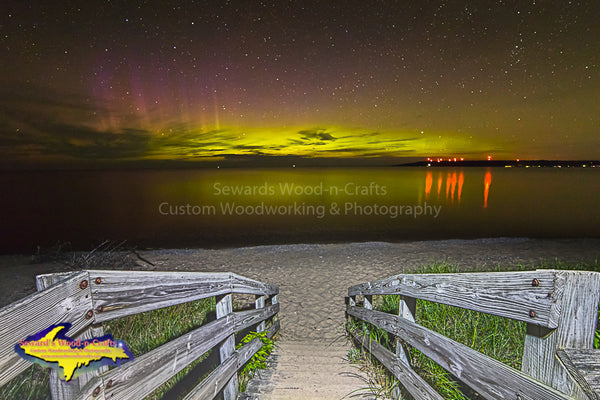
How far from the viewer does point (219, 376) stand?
237 centimetres

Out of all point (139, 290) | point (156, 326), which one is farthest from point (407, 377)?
point (156, 326)

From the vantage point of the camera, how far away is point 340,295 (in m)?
7.48

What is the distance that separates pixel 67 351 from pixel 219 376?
1.55 metres

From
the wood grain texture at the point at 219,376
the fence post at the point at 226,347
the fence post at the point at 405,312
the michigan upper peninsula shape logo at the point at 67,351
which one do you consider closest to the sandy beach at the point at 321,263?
the wood grain texture at the point at 219,376

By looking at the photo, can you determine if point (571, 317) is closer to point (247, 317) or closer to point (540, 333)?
point (540, 333)

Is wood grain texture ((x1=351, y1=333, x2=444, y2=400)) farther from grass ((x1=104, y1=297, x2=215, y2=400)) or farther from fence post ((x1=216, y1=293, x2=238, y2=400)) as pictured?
grass ((x1=104, y1=297, x2=215, y2=400))

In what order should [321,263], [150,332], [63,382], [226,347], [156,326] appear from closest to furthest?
1. [63,382]
2. [226,347]
3. [150,332]
4. [156,326]
5. [321,263]

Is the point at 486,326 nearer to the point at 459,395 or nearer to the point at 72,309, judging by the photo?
the point at 459,395

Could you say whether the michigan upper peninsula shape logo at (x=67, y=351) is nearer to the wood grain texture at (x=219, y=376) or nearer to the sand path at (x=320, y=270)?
the wood grain texture at (x=219, y=376)

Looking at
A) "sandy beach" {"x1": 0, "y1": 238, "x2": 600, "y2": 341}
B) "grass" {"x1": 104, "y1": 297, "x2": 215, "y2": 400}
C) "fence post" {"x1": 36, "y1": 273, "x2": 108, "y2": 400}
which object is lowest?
"sandy beach" {"x1": 0, "y1": 238, "x2": 600, "y2": 341}

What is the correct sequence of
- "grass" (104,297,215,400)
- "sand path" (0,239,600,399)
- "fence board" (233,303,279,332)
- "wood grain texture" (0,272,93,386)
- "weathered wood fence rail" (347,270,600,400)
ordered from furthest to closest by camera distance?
1. "grass" (104,297,215,400)
2. "sand path" (0,239,600,399)
3. "fence board" (233,303,279,332)
4. "weathered wood fence rail" (347,270,600,400)
5. "wood grain texture" (0,272,93,386)

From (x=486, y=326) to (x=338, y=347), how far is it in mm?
2220

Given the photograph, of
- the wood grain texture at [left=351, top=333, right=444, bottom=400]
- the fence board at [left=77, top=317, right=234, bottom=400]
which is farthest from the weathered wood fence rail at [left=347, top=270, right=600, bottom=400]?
the fence board at [left=77, top=317, right=234, bottom=400]

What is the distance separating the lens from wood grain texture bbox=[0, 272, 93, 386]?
886 millimetres
